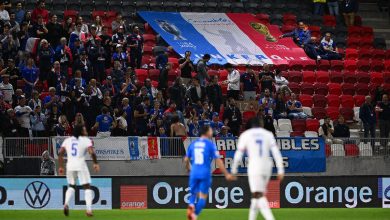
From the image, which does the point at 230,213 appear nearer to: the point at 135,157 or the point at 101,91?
the point at 135,157

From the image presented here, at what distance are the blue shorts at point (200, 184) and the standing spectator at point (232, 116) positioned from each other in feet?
37.9

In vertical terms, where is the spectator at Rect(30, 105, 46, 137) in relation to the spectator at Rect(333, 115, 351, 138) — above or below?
above

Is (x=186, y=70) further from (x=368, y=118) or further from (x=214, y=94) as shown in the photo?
(x=368, y=118)

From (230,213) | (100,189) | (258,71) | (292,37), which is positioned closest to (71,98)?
(100,189)

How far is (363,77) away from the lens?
38.4 metres

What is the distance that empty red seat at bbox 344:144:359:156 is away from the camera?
29987 mm

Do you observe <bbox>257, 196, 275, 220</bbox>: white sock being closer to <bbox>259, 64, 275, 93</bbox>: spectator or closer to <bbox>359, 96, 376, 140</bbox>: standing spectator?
<bbox>359, 96, 376, 140</bbox>: standing spectator

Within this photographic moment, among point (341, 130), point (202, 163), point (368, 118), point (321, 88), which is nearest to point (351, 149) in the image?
point (341, 130)

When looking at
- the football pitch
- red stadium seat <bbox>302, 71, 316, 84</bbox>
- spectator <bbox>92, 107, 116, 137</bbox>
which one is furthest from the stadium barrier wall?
red stadium seat <bbox>302, 71, 316, 84</bbox>

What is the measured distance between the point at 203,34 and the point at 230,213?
16.0m

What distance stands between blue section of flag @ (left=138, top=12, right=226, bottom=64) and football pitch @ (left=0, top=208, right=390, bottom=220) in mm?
12627

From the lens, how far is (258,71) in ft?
123

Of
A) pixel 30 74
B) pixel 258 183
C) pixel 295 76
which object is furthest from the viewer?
pixel 295 76

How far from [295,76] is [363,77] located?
9.55 feet
